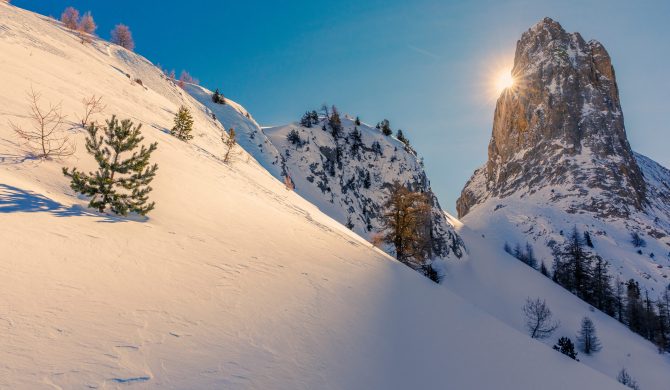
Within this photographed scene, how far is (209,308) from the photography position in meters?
4.89

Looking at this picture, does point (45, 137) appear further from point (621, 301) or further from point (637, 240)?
point (637, 240)

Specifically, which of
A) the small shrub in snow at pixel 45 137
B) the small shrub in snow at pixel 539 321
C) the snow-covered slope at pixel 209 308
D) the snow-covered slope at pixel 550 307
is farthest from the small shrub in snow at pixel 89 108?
the small shrub in snow at pixel 539 321

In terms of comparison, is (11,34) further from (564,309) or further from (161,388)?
(564,309)

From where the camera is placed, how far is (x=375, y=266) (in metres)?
10.4

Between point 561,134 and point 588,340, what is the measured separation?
411ft

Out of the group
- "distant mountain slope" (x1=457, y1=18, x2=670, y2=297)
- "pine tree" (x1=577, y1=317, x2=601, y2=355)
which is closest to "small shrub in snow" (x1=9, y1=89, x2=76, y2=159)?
"pine tree" (x1=577, y1=317, x2=601, y2=355)

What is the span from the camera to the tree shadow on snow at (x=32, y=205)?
588 cm

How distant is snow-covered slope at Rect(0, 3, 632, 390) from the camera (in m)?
3.48

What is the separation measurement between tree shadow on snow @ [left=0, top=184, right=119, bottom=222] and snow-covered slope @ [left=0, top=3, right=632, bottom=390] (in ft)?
0.11

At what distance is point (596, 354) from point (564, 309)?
8686 mm

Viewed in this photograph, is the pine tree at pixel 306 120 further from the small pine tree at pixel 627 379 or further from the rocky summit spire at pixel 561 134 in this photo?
the rocky summit spire at pixel 561 134

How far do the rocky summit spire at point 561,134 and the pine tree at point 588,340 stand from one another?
90946 mm

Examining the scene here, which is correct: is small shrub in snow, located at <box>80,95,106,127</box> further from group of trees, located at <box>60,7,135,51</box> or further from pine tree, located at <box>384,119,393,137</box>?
pine tree, located at <box>384,119,393,137</box>

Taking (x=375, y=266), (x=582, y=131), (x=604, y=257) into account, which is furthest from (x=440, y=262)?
(x=582, y=131)
